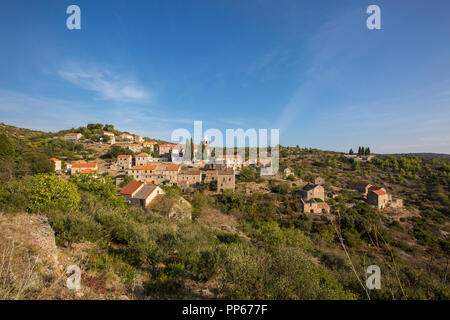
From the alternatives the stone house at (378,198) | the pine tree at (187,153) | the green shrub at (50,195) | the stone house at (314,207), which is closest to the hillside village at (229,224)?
the green shrub at (50,195)

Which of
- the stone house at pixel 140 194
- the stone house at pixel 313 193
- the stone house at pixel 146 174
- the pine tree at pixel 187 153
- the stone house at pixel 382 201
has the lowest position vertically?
the stone house at pixel 382 201

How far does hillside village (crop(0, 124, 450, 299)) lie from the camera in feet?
17.3

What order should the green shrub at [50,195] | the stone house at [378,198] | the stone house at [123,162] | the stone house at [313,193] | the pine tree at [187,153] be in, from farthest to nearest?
the pine tree at [187,153], the stone house at [123,162], the stone house at [378,198], the stone house at [313,193], the green shrub at [50,195]

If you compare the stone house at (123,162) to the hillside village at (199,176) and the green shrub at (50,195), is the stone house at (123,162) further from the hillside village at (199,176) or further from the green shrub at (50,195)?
the green shrub at (50,195)

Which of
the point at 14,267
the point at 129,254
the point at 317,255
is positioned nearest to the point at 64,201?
the point at 129,254

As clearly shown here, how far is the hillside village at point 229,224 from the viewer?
5.26 m

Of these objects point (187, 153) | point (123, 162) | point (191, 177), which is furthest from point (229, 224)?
point (123, 162)

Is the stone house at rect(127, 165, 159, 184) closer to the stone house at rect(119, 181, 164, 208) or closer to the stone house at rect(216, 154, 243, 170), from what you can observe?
the stone house at rect(119, 181, 164, 208)

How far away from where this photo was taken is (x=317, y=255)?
1309cm

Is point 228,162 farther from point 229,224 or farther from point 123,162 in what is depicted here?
point 229,224

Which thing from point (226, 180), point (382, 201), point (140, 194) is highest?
point (226, 180)

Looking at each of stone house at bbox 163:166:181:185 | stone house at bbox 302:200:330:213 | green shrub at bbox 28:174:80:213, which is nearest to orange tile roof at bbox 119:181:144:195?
stone house at bbox 163:166:181:185

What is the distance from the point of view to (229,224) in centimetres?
1878

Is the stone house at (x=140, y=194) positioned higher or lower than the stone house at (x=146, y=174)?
lower
